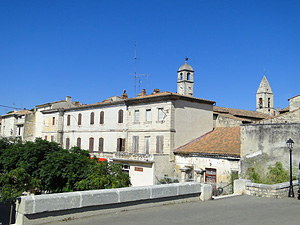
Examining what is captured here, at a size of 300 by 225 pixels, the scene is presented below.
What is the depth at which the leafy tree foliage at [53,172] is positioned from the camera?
1095 cm

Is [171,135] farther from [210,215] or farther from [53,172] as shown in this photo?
[210,215]

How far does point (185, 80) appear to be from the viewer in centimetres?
3569

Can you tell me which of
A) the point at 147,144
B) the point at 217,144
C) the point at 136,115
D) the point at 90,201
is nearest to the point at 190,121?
the point at 217,144

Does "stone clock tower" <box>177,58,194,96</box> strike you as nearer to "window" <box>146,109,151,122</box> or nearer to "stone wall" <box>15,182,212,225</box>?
"window" <box>146,109,151,122</box>

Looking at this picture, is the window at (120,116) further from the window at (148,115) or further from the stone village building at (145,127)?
the window at (148,115)

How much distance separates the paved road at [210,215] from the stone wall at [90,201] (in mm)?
186

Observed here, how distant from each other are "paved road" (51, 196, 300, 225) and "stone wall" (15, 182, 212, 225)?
0.61 feet

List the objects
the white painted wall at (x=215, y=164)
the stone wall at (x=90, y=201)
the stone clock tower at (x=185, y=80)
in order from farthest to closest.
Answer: the stone clock tower at (x=185, y=80), the white painted wall at (x=215, y=164), the stone wall at (x=90, y=201)

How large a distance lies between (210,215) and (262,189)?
15.1 ft

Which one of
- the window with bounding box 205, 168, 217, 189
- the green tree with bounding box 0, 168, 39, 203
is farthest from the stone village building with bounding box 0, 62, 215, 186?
the green tree with bounding box 0, 168, 39, 203

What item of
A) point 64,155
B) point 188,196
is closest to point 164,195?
point 188,196

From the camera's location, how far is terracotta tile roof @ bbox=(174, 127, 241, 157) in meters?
24.1

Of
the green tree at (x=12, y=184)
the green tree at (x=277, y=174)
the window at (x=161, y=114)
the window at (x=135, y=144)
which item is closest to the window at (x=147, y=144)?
the window at (x=135, y=144)

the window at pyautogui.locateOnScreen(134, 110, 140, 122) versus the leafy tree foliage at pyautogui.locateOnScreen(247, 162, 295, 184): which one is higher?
the window at pyautogui.locateOnScreen(134, 110, 140, 122)
